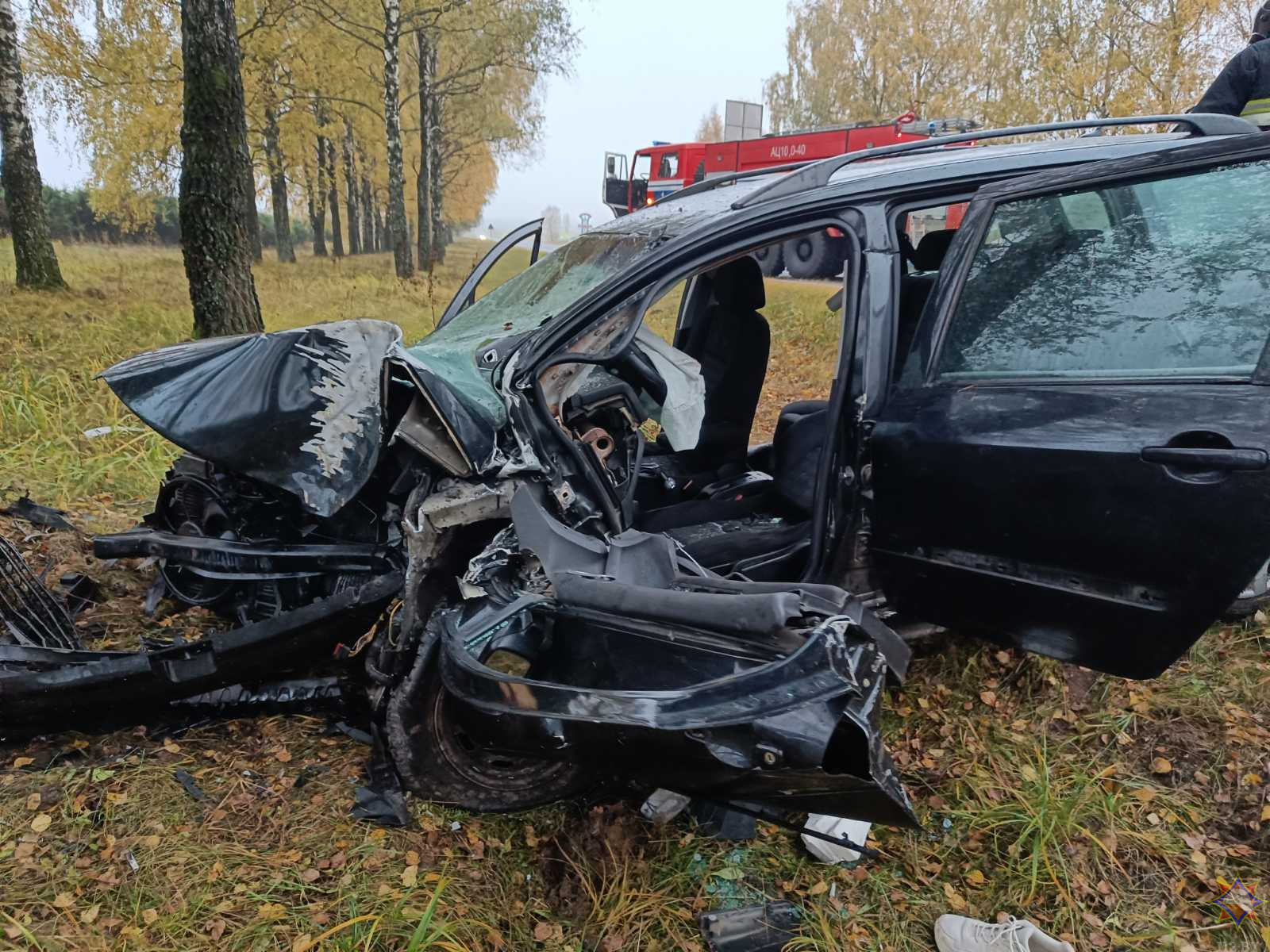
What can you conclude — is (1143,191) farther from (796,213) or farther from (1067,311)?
(796,213)

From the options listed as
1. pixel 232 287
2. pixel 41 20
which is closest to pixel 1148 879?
pixel 232 287

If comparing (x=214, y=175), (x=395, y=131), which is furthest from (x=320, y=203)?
(x=214, y=175)

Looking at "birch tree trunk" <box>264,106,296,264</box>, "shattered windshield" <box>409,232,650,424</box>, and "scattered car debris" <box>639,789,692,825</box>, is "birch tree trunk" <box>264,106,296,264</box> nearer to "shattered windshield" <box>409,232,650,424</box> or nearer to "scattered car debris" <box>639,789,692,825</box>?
"shattered windshield" <box>409,232,650,424</box>

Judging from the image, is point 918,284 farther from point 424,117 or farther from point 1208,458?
point 424,117

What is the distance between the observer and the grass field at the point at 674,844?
2125mm

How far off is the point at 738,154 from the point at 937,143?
54.1 feet

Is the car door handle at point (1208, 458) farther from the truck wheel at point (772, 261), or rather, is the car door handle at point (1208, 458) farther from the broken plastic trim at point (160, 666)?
the broken plastic trim at point (160, 666)

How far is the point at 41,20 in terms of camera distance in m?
11.0

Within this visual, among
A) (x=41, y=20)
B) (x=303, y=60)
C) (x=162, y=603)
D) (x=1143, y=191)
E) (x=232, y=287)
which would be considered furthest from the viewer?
(x=303, y=60)

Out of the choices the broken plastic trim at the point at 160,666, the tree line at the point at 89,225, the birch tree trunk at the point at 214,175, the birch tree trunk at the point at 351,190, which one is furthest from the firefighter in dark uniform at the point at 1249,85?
the tree line at the point at 89,225

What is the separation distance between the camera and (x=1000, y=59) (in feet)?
59.6

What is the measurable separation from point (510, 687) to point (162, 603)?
2.36 m

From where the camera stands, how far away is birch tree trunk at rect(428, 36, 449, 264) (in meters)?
18.5

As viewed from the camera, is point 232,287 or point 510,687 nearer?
point 510,687
